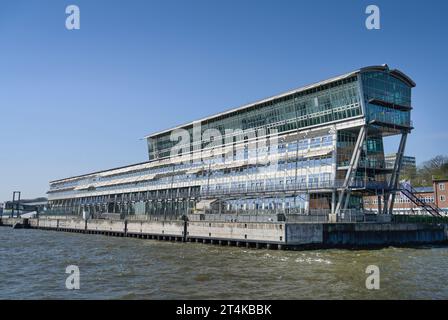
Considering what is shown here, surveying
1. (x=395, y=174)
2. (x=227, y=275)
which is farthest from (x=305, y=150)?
(x=227, y=275)

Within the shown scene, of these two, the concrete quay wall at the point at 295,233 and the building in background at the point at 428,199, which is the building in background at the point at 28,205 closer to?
the concrete quay wall at the point at 295,233

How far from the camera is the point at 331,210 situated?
64.5 m

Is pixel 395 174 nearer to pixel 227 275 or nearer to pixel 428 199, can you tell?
pixel 428 199

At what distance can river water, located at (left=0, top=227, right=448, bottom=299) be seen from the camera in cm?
2642

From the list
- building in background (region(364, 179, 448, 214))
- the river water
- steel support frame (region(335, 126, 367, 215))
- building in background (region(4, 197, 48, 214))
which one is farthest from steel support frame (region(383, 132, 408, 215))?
building in background (region(4, 197, 48, 214))

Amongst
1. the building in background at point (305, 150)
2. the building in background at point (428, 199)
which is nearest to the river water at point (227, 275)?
the building in background at point (305, 150)

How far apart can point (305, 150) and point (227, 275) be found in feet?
132

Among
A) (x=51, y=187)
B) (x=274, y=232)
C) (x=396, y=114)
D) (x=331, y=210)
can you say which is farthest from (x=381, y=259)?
(x=51, y=187)

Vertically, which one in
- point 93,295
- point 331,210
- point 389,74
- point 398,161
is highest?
point 389,74

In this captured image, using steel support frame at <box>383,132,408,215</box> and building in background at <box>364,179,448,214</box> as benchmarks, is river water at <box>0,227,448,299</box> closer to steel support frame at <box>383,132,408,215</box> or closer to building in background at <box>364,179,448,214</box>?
steel support frame at <box>383,132,408,215</box>

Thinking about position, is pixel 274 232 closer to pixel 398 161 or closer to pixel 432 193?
pixel 398 161

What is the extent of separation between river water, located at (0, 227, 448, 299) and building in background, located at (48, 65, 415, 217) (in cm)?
1842

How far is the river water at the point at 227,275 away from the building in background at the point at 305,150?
725 inches
